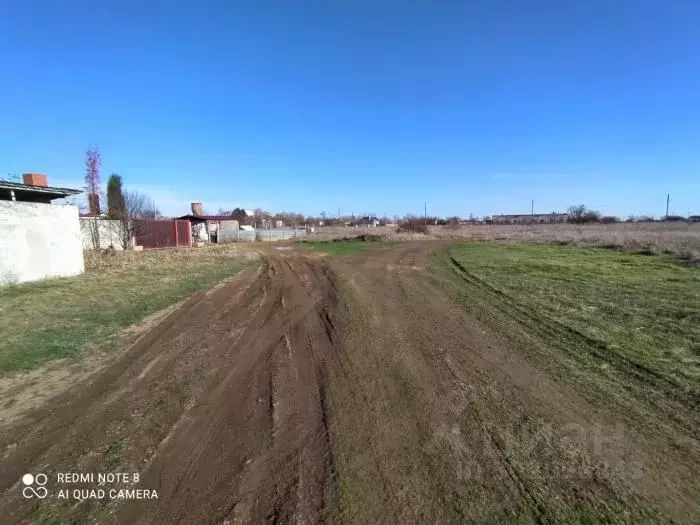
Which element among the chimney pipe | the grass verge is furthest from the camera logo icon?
the chimney pipe

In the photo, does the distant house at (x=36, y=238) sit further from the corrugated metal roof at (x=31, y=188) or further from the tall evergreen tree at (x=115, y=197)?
the tall evergreen tree at (x=115, y=197)

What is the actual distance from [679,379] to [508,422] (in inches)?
105

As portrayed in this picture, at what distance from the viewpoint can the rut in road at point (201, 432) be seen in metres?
2.87


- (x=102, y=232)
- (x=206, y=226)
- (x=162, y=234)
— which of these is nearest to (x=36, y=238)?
(x=102, y=232)

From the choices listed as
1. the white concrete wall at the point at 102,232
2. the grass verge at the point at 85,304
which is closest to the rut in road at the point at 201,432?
the grass verge at the point at 85,304

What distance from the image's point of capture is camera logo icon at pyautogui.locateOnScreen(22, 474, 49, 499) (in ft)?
9.85

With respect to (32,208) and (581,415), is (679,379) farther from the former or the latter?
(32,208)

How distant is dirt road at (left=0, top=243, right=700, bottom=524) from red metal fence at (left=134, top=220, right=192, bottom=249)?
2929 cm

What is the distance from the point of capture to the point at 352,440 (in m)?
3.68

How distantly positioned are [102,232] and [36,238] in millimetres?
13411

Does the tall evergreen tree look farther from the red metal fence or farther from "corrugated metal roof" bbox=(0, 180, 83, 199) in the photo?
"corrugated metal roof" bbox=(0, 180, 83, 199)

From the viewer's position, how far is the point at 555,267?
648 inches

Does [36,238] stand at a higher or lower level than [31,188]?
lower

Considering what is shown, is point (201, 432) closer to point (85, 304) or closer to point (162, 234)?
point (85, 304)
